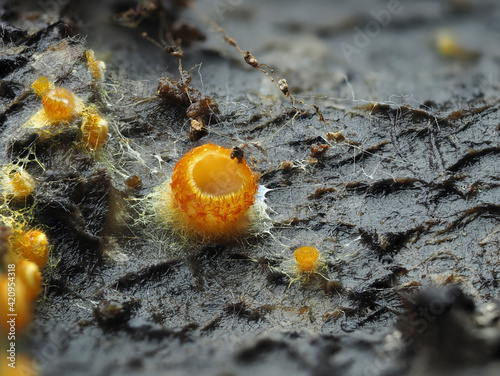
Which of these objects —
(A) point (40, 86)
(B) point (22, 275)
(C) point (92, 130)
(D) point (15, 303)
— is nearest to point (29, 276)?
(B) point (22, 275)

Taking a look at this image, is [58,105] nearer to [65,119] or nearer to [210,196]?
[65,119]

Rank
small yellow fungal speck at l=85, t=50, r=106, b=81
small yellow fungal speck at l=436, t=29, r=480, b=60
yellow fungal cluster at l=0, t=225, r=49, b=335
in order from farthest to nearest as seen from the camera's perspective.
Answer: small yellow fungal speck at l=436, t=29, r=480, b=60 < small yellow fungal speck at l=85, t=50, r=106, b=81 < yellow fungal cluster at l=0, t=225, r=49, b=335

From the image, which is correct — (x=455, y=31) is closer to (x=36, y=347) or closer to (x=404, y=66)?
(x=404, y=66)

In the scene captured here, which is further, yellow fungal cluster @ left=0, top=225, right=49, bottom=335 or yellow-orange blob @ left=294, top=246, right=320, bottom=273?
yellow-orange blob @ left=294, top=246, right=320, bottom=273

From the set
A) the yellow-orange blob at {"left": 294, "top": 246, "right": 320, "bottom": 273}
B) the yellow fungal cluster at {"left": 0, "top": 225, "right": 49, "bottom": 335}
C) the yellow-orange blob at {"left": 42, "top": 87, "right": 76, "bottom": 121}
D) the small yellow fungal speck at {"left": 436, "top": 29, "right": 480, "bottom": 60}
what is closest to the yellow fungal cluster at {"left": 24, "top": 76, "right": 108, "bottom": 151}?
the yellow-orange blob at {"left": 42, "top": 87, "right": 76, "bottom": 121}

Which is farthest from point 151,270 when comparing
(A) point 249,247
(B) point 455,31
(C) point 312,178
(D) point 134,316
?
(B) point 455,31

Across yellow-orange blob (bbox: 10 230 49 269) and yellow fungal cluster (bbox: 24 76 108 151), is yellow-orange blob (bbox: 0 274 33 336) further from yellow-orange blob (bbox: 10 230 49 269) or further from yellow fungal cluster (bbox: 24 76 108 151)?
yellow fungal cluster (bbox: 24 76 108 151)
